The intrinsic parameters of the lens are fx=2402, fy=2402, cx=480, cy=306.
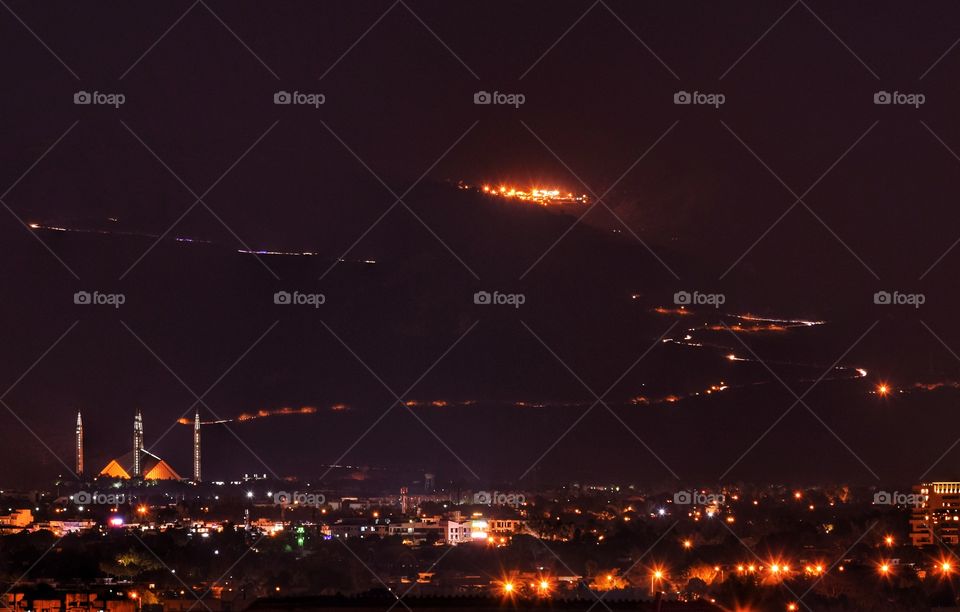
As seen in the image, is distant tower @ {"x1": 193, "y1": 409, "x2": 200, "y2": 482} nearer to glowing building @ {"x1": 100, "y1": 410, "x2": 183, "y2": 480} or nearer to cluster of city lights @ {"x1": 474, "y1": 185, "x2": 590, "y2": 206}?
glowing building @ {"x1": 100, "y1": 410, "x2": 183, "y2": 480}

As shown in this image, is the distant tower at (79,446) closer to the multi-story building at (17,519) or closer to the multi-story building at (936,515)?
the multi-story building at (17,519)

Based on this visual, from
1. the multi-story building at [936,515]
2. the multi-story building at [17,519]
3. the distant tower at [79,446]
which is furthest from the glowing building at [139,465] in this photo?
the multi-story building at [936,515]

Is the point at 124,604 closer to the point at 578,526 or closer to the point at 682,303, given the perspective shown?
the point at 578,526

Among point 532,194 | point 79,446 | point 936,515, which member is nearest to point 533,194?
point 532,194

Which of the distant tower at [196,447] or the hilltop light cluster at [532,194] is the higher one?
the hilltop light cluster at [532,194]

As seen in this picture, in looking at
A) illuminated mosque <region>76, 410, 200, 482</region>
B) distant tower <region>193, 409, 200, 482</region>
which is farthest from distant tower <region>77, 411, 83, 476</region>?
distant tower <region>193, 409, 200, 482</region>

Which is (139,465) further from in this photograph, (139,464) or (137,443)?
(137,443)
